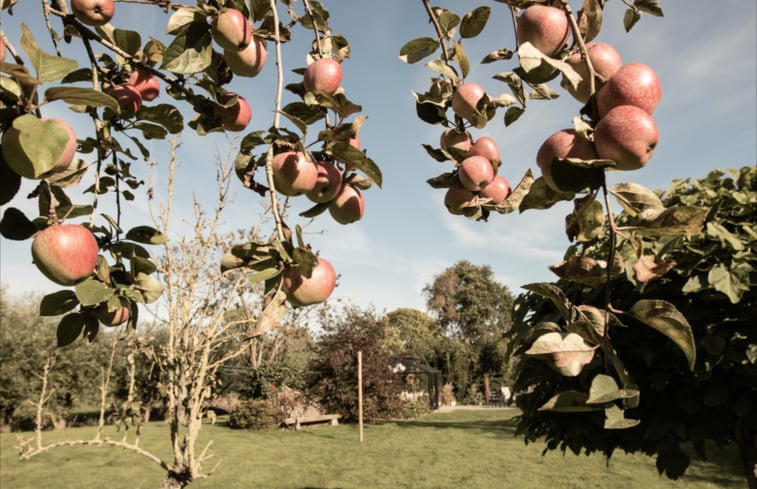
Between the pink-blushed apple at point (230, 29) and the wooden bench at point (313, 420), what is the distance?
1562 centimetres

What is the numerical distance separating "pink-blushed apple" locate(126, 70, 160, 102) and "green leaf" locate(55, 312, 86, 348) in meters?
0.61

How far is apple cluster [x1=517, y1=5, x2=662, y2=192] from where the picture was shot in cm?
48

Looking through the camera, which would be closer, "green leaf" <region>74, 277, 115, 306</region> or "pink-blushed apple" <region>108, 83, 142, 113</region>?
"green leaf" <region>74, 277, 115, 306</region>

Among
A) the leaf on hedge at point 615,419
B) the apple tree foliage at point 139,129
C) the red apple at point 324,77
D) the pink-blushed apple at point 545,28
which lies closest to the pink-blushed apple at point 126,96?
the apple tree foliage at point 139,129

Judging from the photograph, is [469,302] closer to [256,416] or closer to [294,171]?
[256,416]

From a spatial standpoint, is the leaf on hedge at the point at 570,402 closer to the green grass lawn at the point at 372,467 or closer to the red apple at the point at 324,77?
the red apple at the point at 324,77

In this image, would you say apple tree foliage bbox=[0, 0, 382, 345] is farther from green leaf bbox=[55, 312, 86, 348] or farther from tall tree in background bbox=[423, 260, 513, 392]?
tall tree in background bbox=[423, 260, 513, 392]

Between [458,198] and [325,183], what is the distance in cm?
26

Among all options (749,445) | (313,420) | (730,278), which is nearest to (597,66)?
(730,278)

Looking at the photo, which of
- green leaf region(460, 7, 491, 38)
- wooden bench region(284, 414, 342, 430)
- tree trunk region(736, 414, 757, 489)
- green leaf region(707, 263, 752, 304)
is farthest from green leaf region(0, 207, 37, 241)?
wooden bench region(284, 414, 342, 430)

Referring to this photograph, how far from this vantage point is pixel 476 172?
81cm

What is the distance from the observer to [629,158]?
0.48 meters

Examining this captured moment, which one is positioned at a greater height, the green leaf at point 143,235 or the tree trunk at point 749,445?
the green leaf at point 143,235

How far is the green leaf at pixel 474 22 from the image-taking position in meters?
0.88
